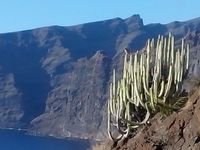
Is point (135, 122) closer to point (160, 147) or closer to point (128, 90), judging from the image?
point (128, 90)

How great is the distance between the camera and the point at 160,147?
9680mm

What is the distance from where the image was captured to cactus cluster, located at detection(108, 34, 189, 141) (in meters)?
11.3

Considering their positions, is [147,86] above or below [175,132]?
above

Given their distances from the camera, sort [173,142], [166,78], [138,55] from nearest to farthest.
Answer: [173,142] < [166,78] < [138,55]

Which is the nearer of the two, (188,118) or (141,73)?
(188,118)

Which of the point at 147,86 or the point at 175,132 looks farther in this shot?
the point at 147,86

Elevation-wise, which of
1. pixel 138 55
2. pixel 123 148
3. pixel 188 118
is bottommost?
pixel 123 148

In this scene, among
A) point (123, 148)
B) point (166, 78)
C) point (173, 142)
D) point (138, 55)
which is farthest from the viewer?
point (138, 55)

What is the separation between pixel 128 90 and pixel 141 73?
532mm

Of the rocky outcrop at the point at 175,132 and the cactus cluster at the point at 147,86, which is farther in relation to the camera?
the cactus cluster at the point at 147,86

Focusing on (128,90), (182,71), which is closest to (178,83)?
(182,71)

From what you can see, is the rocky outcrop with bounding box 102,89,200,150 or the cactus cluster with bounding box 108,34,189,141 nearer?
the rocky outcrop with bounding box 102,89,200,150

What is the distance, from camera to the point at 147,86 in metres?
11.5

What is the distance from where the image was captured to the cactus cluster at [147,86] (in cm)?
1133
